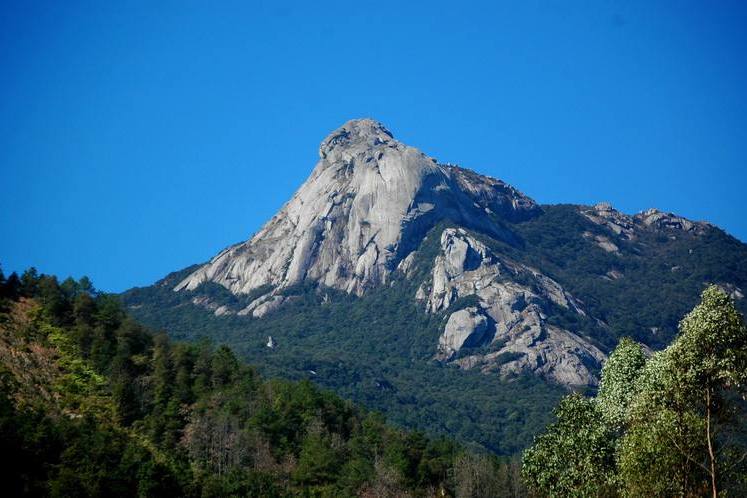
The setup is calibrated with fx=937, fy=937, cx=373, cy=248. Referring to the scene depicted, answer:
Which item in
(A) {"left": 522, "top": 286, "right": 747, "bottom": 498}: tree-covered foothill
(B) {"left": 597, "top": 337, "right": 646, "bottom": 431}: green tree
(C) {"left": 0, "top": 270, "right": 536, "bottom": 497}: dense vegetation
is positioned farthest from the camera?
(C) {"left": 0, "top": 270, "right": 536, "bottom": 497}: dense vegetation

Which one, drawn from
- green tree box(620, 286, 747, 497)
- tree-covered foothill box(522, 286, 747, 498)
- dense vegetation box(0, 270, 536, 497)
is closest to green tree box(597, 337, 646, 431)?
tree-covered foothill box(522, 286, 747, 498)

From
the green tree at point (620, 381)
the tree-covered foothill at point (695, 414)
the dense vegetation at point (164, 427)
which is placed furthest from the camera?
the dense vegetation at point (164, 427)

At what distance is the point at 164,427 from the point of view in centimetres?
11850

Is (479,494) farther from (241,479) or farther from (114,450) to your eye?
(114,450)

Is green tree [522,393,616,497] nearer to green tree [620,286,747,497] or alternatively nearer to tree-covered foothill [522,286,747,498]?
tree-covered foothill [522,286,747,498]

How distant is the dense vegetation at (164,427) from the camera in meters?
93.6

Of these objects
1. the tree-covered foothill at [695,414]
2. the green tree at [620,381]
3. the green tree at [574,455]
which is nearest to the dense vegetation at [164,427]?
the green tree at [574,455]

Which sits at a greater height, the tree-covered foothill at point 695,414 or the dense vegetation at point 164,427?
the dense vegetation at point 164,427

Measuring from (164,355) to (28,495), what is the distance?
181 ft

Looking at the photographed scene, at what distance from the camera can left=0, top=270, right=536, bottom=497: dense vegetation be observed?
307 ft

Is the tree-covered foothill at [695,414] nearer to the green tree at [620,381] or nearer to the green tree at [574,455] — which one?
the green tree at [620,381]

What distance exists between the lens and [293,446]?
12438cm

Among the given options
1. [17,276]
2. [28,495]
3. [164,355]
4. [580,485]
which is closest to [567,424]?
[580,485]

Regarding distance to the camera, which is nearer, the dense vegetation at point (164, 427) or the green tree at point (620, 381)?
the green tree at point (620, 381)
